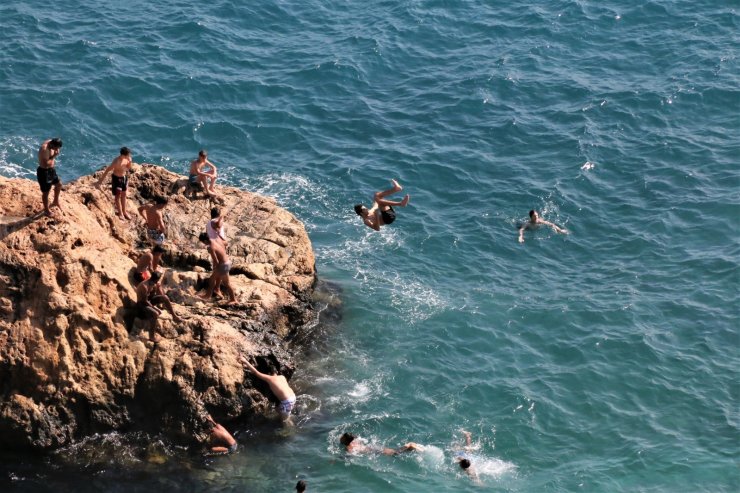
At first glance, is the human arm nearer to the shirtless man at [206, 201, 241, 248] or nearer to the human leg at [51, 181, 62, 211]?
the shirtless man at [206, 201, 241, 248]

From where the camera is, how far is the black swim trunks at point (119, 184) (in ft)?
82.4

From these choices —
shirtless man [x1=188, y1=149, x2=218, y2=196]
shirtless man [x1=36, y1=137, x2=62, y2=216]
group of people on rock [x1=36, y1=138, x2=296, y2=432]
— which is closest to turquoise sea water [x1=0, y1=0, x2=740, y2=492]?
group of people on rock [x1=36, y1=138, x2=296, y2=432]

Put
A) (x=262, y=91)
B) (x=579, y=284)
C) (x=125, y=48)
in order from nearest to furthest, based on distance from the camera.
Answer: (x=579, y=284) < (x=262, y=91) < (x=125, y=48)

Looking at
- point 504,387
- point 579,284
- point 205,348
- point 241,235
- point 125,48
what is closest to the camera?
point 205,348

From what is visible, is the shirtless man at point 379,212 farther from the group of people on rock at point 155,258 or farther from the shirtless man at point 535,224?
the shirtless man at point 535,224

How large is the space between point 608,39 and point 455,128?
1078cm

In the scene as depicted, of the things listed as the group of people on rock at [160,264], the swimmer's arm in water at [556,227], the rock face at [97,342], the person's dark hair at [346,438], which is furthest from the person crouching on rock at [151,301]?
the swimmer's arm in water at [556,227]

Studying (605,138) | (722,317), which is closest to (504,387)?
(722,317)

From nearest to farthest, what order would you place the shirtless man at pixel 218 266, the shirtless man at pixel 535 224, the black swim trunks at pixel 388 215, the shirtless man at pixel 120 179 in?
the shirtless man at pixel 218 266
the shirtless man at pixel 120 179
the black swim trunks at pixel 388 215
the shirtless man at pixel 535 224

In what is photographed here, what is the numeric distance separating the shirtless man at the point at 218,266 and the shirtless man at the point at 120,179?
2685 millimetres

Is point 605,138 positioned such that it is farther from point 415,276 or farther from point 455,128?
point 415,276

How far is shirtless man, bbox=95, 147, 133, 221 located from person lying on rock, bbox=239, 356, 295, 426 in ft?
18.3

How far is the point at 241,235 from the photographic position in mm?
27500

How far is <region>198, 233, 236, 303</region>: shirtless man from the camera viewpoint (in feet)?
79.1
